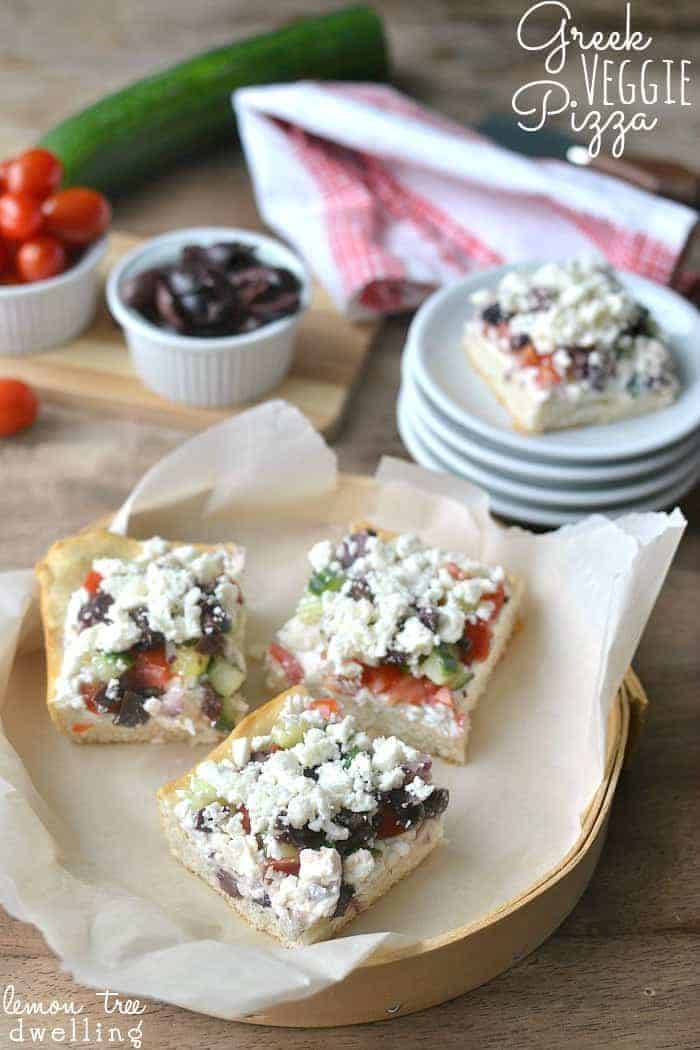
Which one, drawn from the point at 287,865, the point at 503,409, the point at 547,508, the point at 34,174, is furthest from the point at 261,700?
the point at 34,174

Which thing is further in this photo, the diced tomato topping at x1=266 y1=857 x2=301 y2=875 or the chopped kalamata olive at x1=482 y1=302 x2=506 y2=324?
the chopped kalamata olive at x1=482 y1=302 x2=506 y2=324

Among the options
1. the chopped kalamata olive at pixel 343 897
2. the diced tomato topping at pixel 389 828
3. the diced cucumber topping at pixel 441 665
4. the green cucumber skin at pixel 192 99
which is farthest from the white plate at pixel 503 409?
the green cucumber skin at pixel 192 99

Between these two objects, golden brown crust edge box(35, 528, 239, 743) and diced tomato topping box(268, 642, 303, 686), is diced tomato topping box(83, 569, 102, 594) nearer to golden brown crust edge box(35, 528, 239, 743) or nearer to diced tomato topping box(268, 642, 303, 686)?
golden brown crust edge box(35, 528, 239, 743)

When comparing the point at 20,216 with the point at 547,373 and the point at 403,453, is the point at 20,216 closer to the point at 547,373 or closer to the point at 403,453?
the point at 403,453

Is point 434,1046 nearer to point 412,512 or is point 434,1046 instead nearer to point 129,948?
point 129,948

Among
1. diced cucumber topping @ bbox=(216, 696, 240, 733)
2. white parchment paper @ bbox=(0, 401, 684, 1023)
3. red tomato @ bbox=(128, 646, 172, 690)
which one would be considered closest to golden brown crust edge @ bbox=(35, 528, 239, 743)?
white parchment paper @ bbox=(0, 401, 684, 1023)

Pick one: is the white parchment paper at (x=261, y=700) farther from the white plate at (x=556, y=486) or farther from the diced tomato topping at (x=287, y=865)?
the white plate at (x=556, y=486)
